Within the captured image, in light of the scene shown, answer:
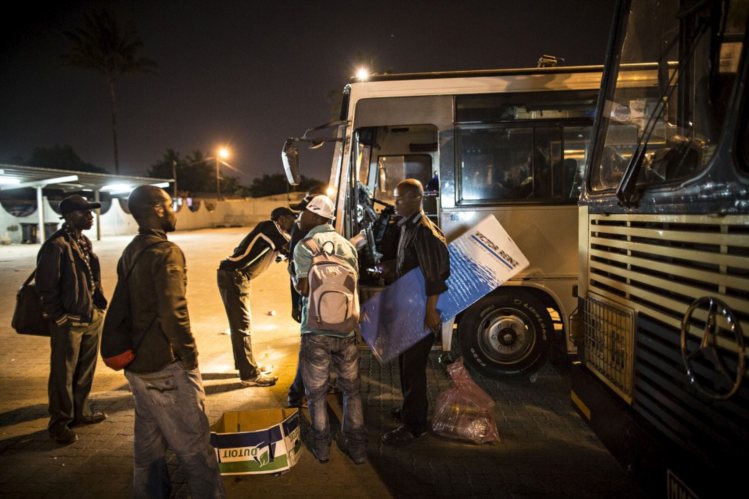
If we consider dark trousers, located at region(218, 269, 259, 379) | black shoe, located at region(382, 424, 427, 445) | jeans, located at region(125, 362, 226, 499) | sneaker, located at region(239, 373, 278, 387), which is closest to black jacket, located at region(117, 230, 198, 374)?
jeans, located at region(125, 362, 226, 499)

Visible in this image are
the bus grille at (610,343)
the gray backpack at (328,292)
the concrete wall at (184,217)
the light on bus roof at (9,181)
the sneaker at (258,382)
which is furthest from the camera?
the concrete wall at (184,217)

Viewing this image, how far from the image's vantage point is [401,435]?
3863mm

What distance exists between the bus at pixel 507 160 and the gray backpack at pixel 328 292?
155 centimetres

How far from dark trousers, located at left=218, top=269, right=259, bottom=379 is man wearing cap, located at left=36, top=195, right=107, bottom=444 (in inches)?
47.3

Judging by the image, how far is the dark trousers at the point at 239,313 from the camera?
4.98 m

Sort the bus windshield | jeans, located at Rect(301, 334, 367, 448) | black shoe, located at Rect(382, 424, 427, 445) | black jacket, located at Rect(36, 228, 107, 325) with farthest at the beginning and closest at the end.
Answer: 1. black shoe, located at Rect(382, 424, 427, 445)
2. black jacket, located at Rect(36, 228, 107, 325)
3. jeans, located at Rect(301, 334, 367, 448)
4. the bus windshield

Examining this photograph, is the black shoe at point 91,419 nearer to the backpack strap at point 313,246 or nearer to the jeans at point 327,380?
the jeans at point 327,380

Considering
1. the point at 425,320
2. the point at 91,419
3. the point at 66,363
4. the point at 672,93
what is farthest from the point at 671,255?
the point at 91,419

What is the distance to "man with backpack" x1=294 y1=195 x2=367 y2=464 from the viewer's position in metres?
3.39

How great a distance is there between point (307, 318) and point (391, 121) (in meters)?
2.47

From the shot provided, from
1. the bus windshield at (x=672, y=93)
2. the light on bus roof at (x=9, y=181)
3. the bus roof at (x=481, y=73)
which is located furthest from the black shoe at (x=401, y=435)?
the light on bus roof at (x=9, y=181)

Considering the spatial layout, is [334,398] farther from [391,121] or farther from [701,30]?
[701,30]

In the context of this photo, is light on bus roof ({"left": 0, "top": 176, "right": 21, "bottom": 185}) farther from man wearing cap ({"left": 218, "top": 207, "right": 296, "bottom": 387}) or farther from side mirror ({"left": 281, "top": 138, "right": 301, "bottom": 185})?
side mirror ({"left": 281, "top": 138, "right": 301, "bottom": 185})

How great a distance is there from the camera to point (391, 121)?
4.99 meters
